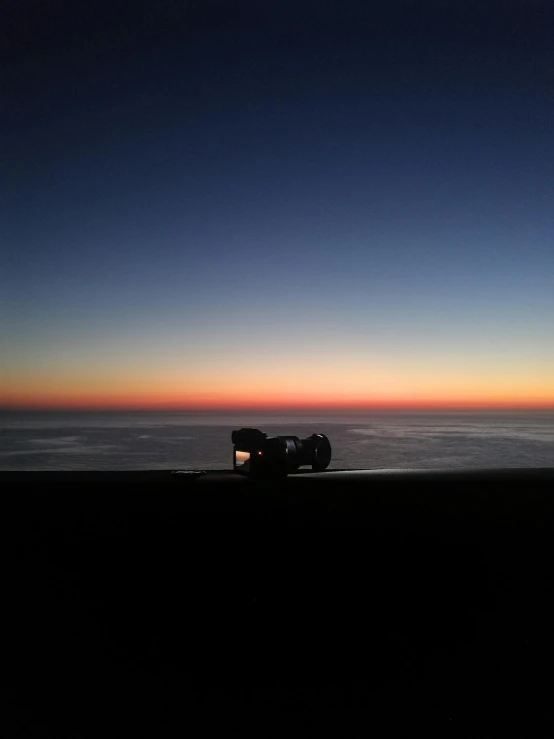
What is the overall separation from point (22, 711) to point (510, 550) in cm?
816

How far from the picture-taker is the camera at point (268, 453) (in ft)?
64.9

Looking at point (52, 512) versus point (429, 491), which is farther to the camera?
point (429, 491)

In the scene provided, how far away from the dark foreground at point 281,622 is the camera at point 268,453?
6115mm

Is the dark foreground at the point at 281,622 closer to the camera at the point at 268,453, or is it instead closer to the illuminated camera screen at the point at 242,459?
the camera at the point at 268,453

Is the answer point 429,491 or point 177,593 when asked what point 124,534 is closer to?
point 177,593

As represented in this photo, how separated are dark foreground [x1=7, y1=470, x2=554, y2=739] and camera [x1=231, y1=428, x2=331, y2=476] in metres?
6.12

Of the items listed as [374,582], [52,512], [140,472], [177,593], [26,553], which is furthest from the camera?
[140,472]

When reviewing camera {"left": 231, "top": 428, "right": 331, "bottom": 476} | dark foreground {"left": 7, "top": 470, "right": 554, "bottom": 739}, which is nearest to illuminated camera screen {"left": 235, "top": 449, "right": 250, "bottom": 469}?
camera {"left": 231, "top": 428, "right": 331, "bottom": 476}

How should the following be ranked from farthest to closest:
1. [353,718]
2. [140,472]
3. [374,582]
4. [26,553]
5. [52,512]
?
[140,472]
[52,512]
[26,553]
[374,582]
[353,718]

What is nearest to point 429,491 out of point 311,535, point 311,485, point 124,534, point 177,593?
point 311,485

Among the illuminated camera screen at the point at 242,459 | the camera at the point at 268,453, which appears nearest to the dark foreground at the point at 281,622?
the camera at the point at 268,453

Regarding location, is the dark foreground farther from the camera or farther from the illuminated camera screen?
the illuminated camera screen

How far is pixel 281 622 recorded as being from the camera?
6375mm

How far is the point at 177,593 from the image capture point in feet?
24.6
